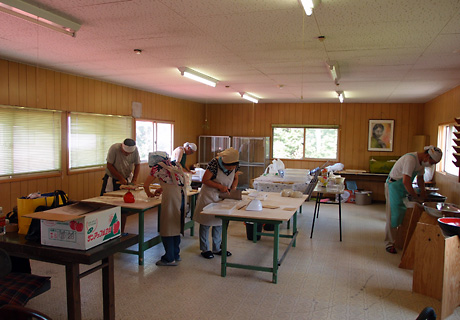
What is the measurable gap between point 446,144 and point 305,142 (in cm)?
358

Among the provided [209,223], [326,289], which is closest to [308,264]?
[326,289]

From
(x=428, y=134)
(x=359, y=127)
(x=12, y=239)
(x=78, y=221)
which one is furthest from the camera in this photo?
(x=359, y=127)

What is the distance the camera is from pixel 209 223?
4305mm

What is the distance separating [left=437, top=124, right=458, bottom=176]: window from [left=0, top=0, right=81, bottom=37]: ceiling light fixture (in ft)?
21.3

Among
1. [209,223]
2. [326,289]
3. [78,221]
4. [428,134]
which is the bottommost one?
[326,289]

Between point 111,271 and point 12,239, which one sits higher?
point 12,239

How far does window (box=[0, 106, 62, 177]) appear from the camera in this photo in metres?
4.85

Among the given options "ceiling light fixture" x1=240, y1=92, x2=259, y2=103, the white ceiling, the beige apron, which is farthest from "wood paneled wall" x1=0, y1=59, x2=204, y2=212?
the beige apron

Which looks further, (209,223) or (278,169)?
(278,169)

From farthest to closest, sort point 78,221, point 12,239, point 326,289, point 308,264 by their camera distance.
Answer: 1. point 308,264
2. point 326,289
3. point 12,239
4. point 78,221

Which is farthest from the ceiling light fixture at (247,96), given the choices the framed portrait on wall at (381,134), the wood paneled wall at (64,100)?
the framed portrait on wall at (381,134)

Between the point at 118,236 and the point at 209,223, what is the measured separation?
178 centimetres

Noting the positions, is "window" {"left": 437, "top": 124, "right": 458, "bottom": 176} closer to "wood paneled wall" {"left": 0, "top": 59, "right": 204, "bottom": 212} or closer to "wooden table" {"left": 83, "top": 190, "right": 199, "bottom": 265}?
"wooden table" {"left": 83, "top": 190, "right": 199, "bottom": 265}

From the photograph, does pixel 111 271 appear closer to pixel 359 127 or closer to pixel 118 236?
pixel 118 236
